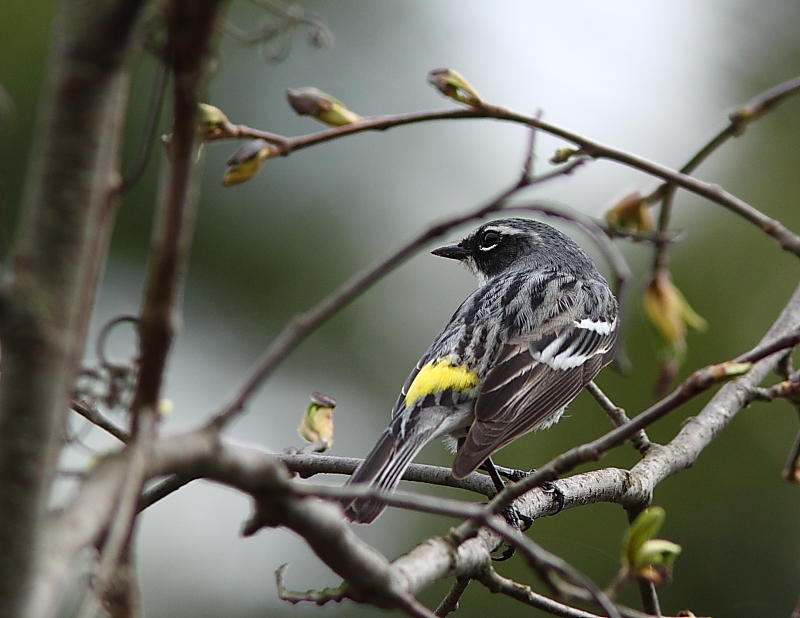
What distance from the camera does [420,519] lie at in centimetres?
881

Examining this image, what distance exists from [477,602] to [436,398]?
401 centimetres

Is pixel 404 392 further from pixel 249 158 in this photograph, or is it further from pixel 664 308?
pixel 249 158

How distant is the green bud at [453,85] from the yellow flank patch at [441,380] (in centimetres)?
220

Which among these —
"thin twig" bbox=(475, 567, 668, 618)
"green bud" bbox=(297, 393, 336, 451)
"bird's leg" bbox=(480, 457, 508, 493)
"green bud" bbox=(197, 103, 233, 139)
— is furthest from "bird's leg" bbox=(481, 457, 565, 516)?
"green bud" bbox=(197, 103, 233, 139)

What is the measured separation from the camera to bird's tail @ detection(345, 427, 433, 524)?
3.35 meters

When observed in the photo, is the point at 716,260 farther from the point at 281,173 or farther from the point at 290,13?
the point at 290,13

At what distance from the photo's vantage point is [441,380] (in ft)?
15.2

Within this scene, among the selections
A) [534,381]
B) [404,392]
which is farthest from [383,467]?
[534,381]

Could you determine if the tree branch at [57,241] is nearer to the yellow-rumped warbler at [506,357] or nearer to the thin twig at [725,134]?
the thin twig at [725,134]

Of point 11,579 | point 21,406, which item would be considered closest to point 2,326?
point 21,406

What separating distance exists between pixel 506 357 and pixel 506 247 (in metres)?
1.44

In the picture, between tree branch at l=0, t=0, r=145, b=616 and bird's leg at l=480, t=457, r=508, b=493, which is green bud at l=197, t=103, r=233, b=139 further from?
bird's leg at l=480, t=457, r=508, b=493

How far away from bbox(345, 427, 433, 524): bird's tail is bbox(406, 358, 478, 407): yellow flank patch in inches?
13.9

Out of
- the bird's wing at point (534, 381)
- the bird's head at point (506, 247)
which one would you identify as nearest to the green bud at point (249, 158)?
the bird's wing at point (534, 381)
